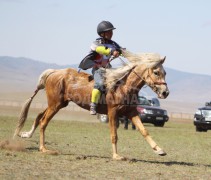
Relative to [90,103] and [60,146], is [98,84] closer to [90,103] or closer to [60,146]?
[90,103]

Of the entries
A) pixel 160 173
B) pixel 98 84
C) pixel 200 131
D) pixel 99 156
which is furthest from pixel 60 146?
pixel 200 131

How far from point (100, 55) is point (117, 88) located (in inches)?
32.9

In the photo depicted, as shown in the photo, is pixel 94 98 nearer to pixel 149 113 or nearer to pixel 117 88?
pixel 117 88

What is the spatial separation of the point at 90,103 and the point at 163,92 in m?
1.79

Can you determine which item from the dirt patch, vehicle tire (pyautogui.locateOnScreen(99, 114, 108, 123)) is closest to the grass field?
the dirt patch

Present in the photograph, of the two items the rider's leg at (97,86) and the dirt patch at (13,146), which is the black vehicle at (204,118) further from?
the rider's leg at (97,86)

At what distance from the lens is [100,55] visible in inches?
539

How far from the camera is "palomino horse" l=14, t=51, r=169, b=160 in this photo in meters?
12.8

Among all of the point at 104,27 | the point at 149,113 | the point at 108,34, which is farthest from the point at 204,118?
the point at 104,27

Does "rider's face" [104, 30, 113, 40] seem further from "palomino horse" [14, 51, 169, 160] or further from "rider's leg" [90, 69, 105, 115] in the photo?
"rider's leg" [90, 69, 105, 115]

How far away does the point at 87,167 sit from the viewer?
11.8 m

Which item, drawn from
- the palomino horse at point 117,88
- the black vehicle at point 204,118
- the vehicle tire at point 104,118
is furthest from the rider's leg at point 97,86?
the vehicle tire at point 104,118

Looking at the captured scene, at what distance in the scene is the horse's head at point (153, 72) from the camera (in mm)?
12688

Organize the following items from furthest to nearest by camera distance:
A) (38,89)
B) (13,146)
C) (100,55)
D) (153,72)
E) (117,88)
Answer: (38,89) < (13,146) < (100,55) < (117,88) < (153,72)
